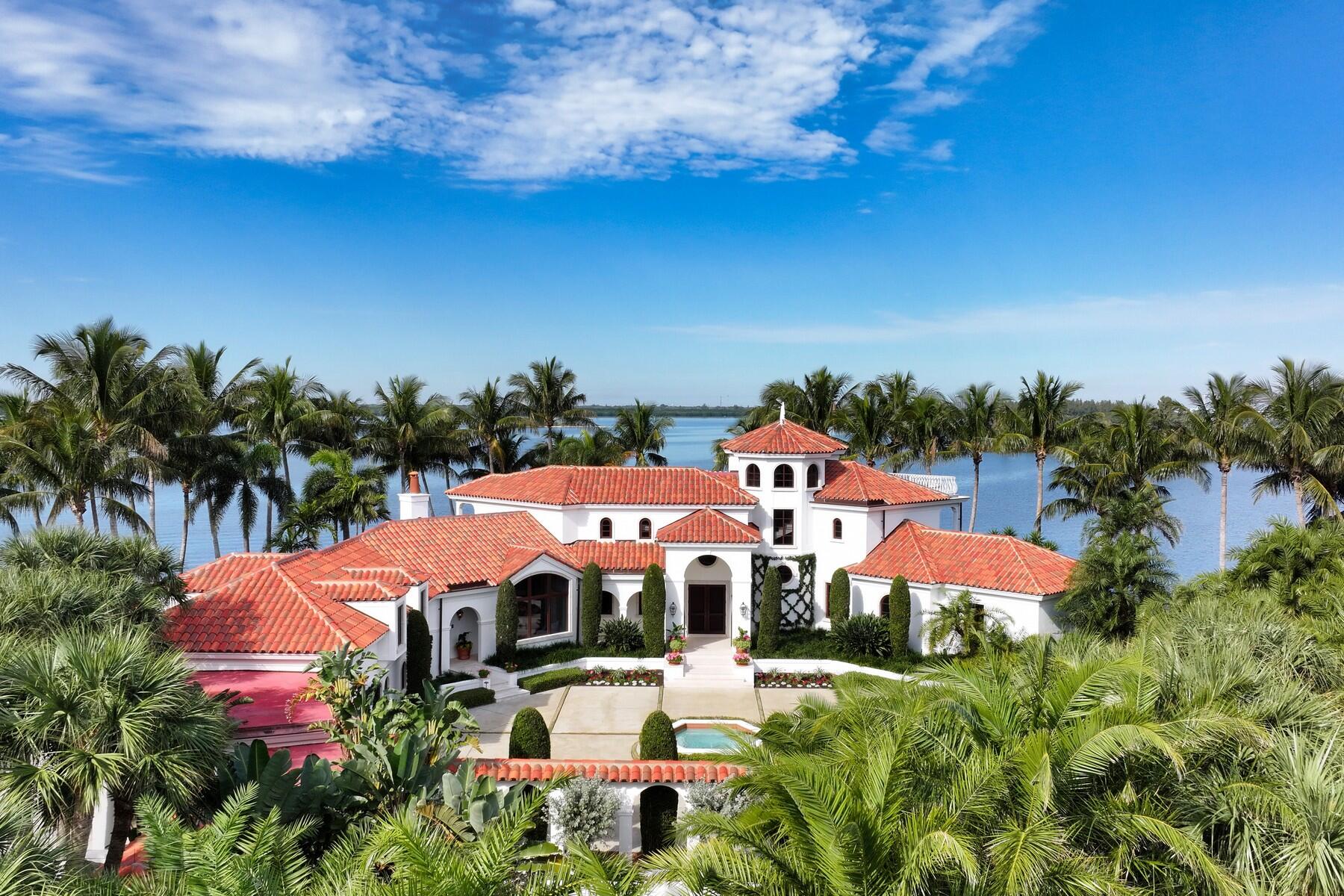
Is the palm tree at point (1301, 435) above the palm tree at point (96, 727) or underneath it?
above

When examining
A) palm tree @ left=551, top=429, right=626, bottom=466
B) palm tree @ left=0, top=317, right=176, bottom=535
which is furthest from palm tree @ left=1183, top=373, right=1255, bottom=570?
palm tree @ left=0, top=317, right=176, bottom=535

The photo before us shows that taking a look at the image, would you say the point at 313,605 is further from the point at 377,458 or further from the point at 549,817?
the point at 377,458

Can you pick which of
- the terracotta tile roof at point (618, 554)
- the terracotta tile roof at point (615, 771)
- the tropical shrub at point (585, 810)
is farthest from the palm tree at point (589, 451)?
the tropical shrub at point (585, 810)

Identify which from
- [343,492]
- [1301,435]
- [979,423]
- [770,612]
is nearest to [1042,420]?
[979,423]

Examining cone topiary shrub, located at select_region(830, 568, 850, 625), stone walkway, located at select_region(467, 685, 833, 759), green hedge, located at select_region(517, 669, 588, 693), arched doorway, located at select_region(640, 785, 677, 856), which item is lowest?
stone walkway, located at select_region(467, 685, 833, 759)

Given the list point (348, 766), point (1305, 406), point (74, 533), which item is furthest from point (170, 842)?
point (1305, 406)

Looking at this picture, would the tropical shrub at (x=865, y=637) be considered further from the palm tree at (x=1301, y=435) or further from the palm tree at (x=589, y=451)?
the palm tree at (x=589, y=451)

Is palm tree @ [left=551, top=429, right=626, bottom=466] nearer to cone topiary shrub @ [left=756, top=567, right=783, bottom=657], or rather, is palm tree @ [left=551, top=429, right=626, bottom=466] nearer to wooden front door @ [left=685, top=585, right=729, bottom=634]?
wooden front door @ [left=685, top=585, right=729, bottom=634]
